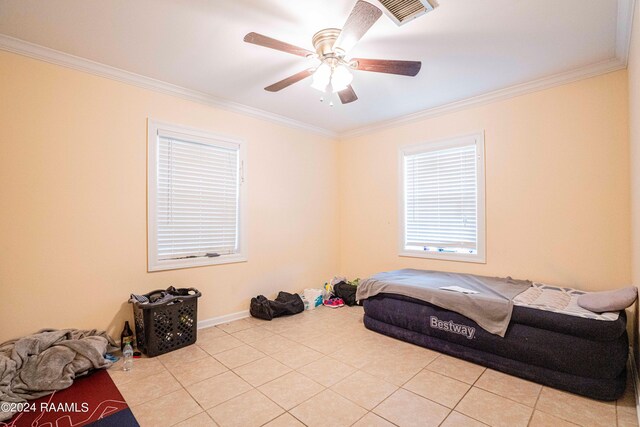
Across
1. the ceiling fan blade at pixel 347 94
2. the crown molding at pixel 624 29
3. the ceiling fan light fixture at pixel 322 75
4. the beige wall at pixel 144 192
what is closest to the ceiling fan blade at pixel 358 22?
the ceiling fan light fixture at pixel 322 75

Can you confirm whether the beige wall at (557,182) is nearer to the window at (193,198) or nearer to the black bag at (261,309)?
the black bag at (261,309)

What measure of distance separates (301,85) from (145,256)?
7.83 ft

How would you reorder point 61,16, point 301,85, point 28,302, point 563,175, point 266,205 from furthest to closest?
point 266,205 → point 301,85 → point 563,175 → point 28,302 → point 61,16

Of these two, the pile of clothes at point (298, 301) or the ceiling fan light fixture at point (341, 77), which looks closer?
the ceiling fan light fixture at point (341, 77)

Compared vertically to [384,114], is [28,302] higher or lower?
lower

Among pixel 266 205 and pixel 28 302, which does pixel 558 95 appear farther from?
pixel 28 302

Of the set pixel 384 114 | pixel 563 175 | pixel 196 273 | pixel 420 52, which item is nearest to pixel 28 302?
pixel 196 273

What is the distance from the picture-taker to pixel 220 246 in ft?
11.7

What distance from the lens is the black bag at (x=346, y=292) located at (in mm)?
4152

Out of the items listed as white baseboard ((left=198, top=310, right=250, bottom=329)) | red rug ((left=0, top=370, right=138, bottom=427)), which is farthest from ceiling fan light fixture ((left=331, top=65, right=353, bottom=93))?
white baseboard ((left=198, top=310, right=250, bottom=329))

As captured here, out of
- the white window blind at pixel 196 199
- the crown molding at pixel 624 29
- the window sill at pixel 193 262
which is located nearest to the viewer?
the crown molding at pixel 624 29

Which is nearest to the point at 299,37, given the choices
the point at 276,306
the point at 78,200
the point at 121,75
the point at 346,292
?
the point at 121,75

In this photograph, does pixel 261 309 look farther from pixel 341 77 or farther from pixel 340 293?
pixel 341 77

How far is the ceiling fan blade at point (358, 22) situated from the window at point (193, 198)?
2.08 metres
